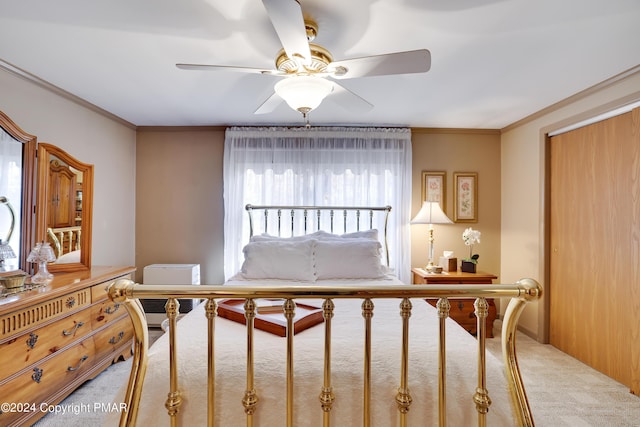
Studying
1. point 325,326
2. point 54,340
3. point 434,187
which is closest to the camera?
A: point 325,326

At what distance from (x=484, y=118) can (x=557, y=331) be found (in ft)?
7.59

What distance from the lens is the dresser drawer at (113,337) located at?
2.51 m

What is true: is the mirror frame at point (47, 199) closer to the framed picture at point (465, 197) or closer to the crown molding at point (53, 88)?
the crown molding at point (53, 88)

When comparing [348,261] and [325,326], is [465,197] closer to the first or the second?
[348,261]

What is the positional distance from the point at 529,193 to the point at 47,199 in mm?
4563

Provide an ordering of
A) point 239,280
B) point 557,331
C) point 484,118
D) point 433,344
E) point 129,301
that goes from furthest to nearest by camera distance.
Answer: point 484,118
point 557,331
point 239,280
point 433,344
point 129,301

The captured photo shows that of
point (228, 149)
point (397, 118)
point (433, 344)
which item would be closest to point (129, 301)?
point (433, 344)

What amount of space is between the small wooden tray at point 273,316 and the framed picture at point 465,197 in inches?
113

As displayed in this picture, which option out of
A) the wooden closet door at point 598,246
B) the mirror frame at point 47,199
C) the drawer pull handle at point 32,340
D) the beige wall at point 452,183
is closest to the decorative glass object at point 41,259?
the mirror frame at point 47,199

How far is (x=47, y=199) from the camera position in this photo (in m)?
2.53

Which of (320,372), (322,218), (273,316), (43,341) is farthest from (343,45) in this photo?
(43,341)

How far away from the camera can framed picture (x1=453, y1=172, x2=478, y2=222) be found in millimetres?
3904

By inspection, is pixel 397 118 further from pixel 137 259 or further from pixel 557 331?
pixel 137 259

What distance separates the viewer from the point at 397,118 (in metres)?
3.52
